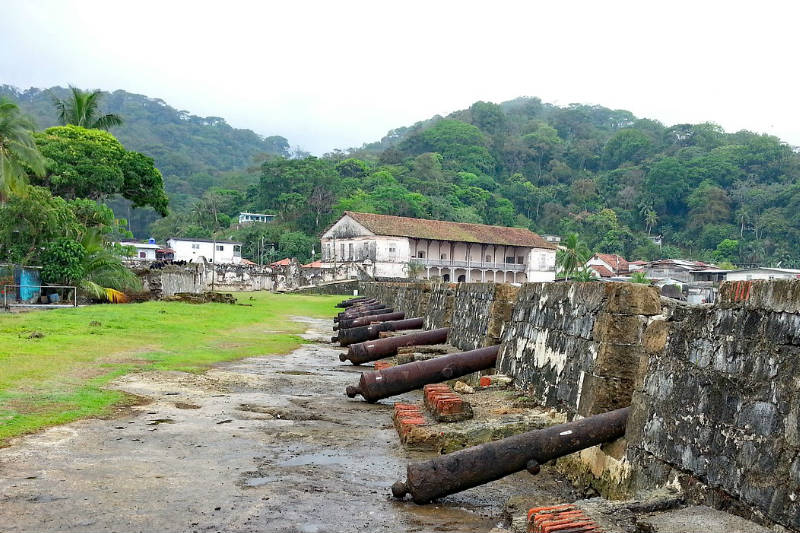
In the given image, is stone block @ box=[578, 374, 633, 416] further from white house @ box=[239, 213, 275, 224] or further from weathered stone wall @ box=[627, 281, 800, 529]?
white house @ box=[239, 213, 275, 224]

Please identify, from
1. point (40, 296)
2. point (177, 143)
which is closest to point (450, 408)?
point (40, 296)

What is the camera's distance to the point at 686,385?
392 cm

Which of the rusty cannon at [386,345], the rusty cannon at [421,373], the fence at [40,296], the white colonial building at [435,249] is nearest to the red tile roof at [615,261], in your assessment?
the white colonial building at [435,249]

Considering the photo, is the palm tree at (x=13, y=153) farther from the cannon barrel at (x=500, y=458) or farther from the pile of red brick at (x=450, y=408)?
the cannon barrel at (x=500, y=458)

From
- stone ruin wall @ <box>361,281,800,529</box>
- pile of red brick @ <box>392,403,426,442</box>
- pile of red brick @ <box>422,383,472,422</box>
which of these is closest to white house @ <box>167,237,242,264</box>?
pile of red brick @ <box>392,403,426,442</box>

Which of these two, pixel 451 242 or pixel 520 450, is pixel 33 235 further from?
pixel 451 242

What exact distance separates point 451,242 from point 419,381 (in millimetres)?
55405

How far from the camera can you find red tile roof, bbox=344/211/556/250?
197 feet

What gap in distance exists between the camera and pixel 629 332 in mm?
5160

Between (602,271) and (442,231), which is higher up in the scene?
(442,231)

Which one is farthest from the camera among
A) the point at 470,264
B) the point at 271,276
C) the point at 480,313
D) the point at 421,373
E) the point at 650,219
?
the point at 650,219

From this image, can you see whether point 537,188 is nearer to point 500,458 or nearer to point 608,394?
point 608,394

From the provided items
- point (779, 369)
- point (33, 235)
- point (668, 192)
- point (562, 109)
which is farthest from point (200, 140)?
point (779, 369)

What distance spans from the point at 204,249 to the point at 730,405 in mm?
72629
